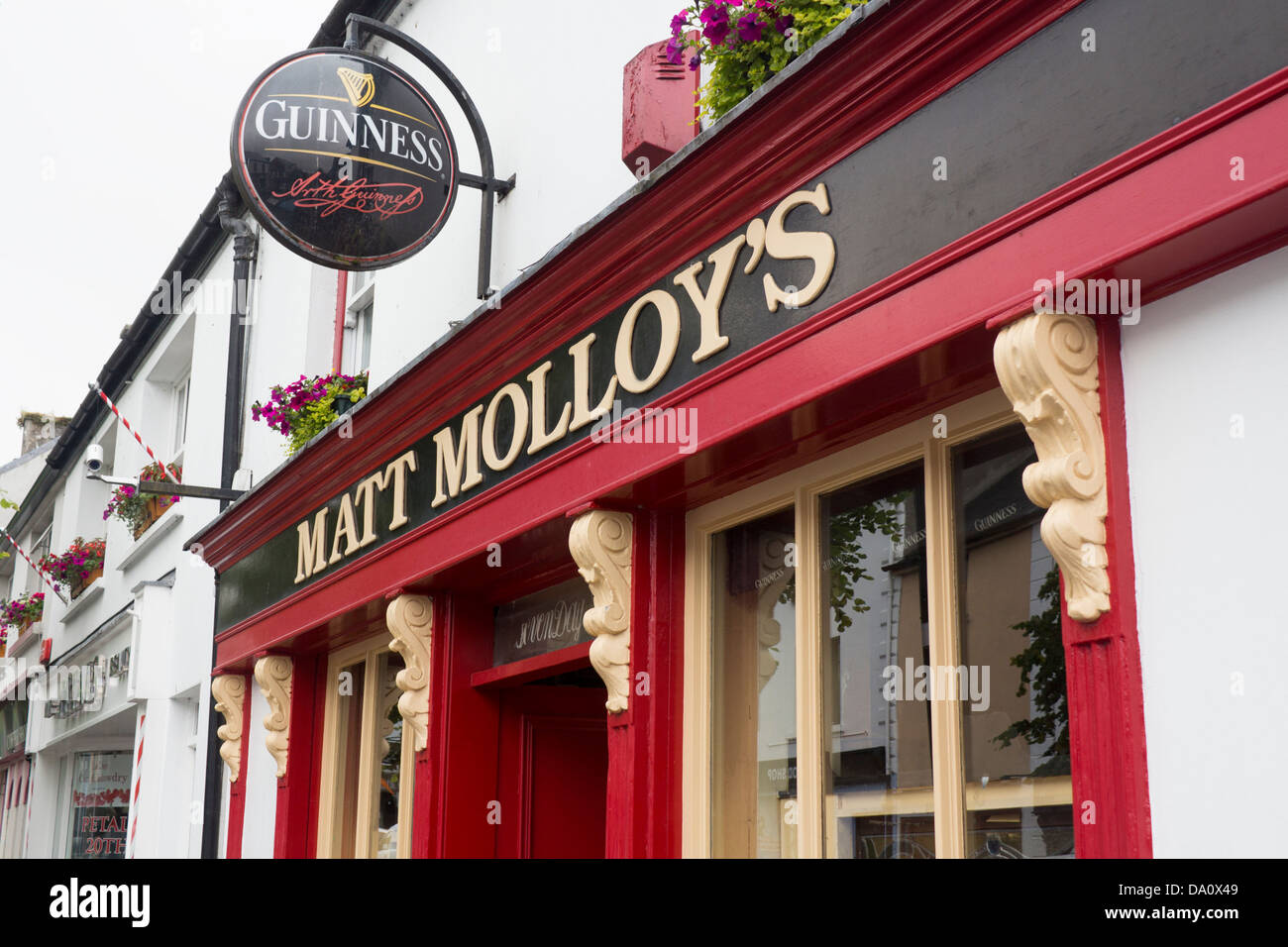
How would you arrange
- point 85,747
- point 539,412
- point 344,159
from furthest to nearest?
point 85,747 → point 344,159 → point 539,412

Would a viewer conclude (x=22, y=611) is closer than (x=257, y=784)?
No

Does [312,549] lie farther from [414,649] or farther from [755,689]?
[755,689]

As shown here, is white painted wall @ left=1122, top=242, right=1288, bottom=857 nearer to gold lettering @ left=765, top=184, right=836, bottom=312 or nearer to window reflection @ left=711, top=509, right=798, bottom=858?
gold lettering @ left=765, top=184, right=836, bottom=312

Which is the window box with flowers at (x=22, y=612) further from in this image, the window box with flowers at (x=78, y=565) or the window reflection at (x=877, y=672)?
the window reflection at (x=877, y=672)

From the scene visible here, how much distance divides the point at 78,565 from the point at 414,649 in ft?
33.9

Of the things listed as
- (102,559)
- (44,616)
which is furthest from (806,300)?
(44,616)

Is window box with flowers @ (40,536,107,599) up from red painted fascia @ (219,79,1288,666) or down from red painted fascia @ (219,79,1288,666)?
up

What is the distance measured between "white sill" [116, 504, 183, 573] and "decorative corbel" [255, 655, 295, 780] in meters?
3.40

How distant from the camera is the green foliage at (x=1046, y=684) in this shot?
9.72 feet

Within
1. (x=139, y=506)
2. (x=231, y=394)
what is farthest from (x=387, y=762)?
(x=139, y=506)

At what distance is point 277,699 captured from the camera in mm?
7312

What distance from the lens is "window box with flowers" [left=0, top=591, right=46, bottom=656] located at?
1759 cm

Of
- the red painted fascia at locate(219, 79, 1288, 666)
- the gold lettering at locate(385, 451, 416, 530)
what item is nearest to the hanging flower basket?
the gold lettering at locate(385, 451, 416, 530)
